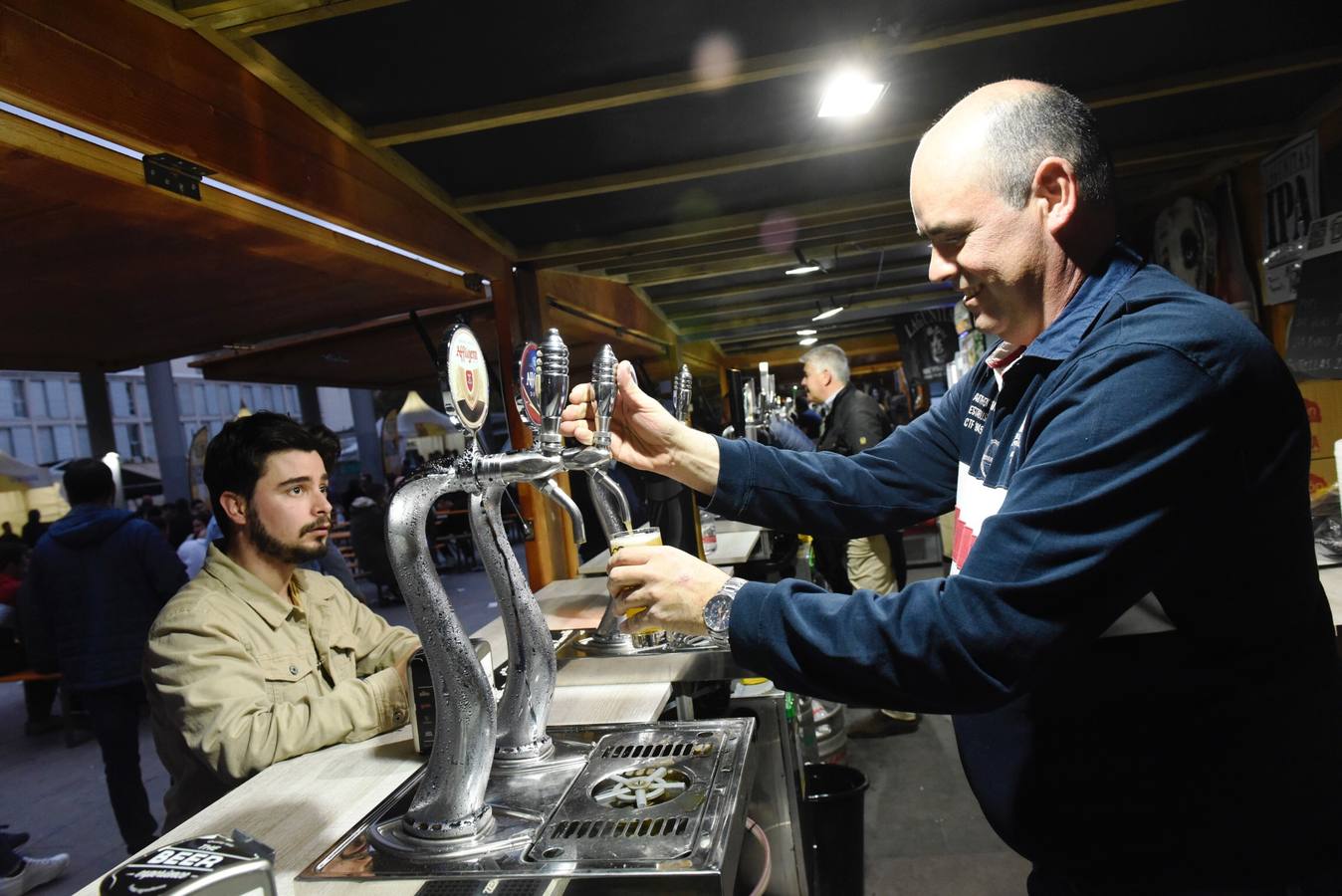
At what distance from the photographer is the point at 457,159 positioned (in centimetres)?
322

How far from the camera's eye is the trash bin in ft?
8.77

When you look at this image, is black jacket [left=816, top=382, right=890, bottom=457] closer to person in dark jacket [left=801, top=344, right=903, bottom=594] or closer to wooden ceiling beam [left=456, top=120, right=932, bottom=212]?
person in dark jacket [left=801, top=344, right=903, bottom=594]

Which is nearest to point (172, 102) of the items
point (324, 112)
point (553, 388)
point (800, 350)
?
point (324, 112)

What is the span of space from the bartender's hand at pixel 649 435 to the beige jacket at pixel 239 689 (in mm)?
672

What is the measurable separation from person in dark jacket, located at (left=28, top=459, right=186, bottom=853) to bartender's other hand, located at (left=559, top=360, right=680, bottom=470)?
10.2ft

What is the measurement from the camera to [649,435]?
1801mm

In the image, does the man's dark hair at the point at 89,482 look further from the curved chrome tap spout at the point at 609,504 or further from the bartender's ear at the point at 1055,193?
the bartender's ear at the point at 1055,193

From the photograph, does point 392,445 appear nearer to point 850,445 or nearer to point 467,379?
point 850,445

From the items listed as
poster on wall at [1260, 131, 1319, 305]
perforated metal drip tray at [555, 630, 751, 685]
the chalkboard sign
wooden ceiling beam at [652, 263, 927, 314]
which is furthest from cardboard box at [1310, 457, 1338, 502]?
wooden ceiling beam at [652, 263, 927, 314]

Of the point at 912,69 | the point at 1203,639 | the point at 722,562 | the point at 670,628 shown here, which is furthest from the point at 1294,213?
the point at 670,628

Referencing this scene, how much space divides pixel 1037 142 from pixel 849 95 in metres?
2.05

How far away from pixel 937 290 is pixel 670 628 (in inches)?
379

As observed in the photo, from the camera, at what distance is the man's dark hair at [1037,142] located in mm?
1171

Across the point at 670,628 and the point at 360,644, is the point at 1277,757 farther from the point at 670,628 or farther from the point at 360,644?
the point at 360,644
